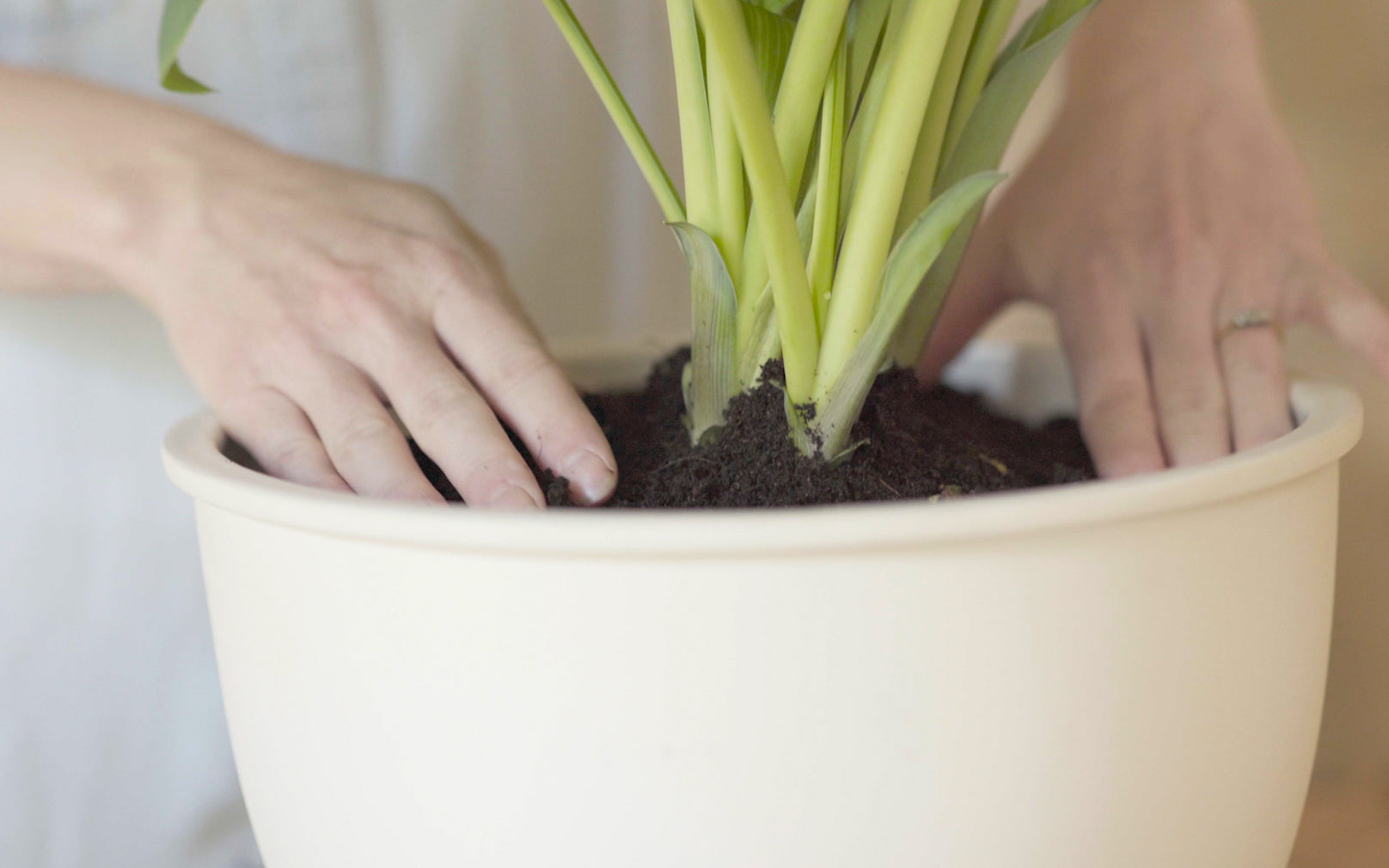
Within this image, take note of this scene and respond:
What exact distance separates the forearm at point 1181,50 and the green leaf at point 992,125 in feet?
0.34

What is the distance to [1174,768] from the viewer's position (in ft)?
0.82

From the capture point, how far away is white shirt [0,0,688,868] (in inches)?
19.7

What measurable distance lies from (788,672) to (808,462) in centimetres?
10

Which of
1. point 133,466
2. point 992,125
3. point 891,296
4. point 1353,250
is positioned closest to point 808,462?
point 891,296

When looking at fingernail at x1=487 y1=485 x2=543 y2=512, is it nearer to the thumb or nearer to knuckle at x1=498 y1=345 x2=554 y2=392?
knuckle at x1=498 y1=345 x2=554 y2=392

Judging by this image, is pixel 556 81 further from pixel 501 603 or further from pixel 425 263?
pixel 501 603

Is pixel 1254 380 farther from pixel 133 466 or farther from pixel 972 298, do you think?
pixel 133 466

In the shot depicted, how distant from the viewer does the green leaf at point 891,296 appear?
263mm

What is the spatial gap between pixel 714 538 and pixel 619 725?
49 mm

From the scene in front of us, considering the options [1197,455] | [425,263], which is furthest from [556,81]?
[1197,455]

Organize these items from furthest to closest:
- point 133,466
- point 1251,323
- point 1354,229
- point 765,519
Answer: point 1354,229, point 133,466, point 1251,323, point 765,519

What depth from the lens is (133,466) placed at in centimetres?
52

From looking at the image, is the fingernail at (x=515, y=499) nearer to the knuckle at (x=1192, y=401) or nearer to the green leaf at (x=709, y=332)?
the green leaf at (x=709, y=332)

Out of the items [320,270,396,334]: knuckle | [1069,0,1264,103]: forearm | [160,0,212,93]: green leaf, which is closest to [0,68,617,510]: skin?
[320,270,396,334]: knuckle
